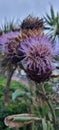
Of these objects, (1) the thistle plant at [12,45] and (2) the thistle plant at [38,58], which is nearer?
(2) the thistle plant at [38,58]

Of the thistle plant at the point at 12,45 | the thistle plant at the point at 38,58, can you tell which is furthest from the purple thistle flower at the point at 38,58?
the thistle plant at the point at 12,45

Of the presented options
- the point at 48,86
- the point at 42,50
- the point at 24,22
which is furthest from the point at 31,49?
the point at 24,22

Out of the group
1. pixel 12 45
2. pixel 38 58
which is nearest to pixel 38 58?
pixel 38 58

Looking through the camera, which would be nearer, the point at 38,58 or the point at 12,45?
the point at 38,58

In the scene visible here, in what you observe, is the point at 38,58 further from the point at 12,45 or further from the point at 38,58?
the point at 12,45

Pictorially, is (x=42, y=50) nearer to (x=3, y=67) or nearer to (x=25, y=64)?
(x=25, y=64)

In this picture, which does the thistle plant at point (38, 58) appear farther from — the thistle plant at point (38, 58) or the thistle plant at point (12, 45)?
the thistle plant at point (12, 45)

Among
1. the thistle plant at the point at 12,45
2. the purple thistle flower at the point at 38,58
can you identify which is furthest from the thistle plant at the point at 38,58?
the thistle plant at the point at 12,45

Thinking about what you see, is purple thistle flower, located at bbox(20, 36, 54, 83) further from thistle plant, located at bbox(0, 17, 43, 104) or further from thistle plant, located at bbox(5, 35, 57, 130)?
thistle plant, located at bbox(0, 17, 43, 104)
